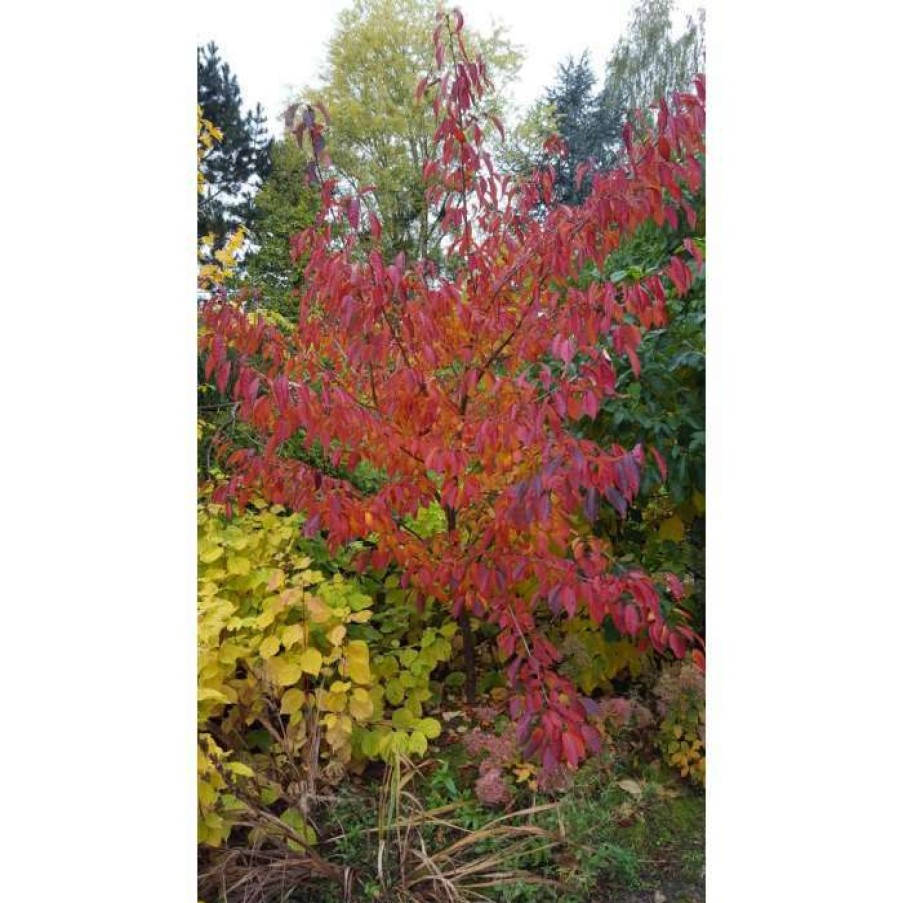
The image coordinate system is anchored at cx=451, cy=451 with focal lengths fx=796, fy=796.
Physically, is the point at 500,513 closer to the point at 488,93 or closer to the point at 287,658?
the point at 287,658

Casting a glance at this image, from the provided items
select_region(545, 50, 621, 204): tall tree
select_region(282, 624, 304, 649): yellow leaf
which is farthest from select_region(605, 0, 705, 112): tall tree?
select_region(282, 624, 304, 649): yellow leaf

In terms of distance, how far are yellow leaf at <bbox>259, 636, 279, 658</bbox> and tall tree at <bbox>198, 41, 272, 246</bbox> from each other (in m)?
0.96

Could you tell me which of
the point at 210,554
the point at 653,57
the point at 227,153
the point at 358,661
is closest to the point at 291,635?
the point at 358,661

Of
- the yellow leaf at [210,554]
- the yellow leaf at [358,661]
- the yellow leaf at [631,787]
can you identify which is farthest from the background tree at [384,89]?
the yellow leaf at [631,787]

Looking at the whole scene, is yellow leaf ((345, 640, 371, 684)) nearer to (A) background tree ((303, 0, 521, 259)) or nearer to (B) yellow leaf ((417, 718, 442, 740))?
(B) yellow leaf ((417, 718, 442, 740))

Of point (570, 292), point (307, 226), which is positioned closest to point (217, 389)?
point (307, 226)

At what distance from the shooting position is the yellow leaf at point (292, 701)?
1873 millimetres

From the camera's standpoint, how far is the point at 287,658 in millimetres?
1902

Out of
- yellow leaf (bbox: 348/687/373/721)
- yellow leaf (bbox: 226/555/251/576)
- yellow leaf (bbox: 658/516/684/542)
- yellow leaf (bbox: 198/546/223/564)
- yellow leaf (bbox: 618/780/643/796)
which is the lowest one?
yellow leaf (bbox: 618/780/643/796)

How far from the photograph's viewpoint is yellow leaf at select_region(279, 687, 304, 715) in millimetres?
1873

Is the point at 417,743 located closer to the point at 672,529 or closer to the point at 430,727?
→ the point at 430,727

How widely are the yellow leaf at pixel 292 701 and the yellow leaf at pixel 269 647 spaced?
100mm

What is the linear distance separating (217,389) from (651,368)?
108cm

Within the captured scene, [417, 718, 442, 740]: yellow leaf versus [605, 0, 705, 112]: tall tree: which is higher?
[605, 0, 705, 112]: tall tree
